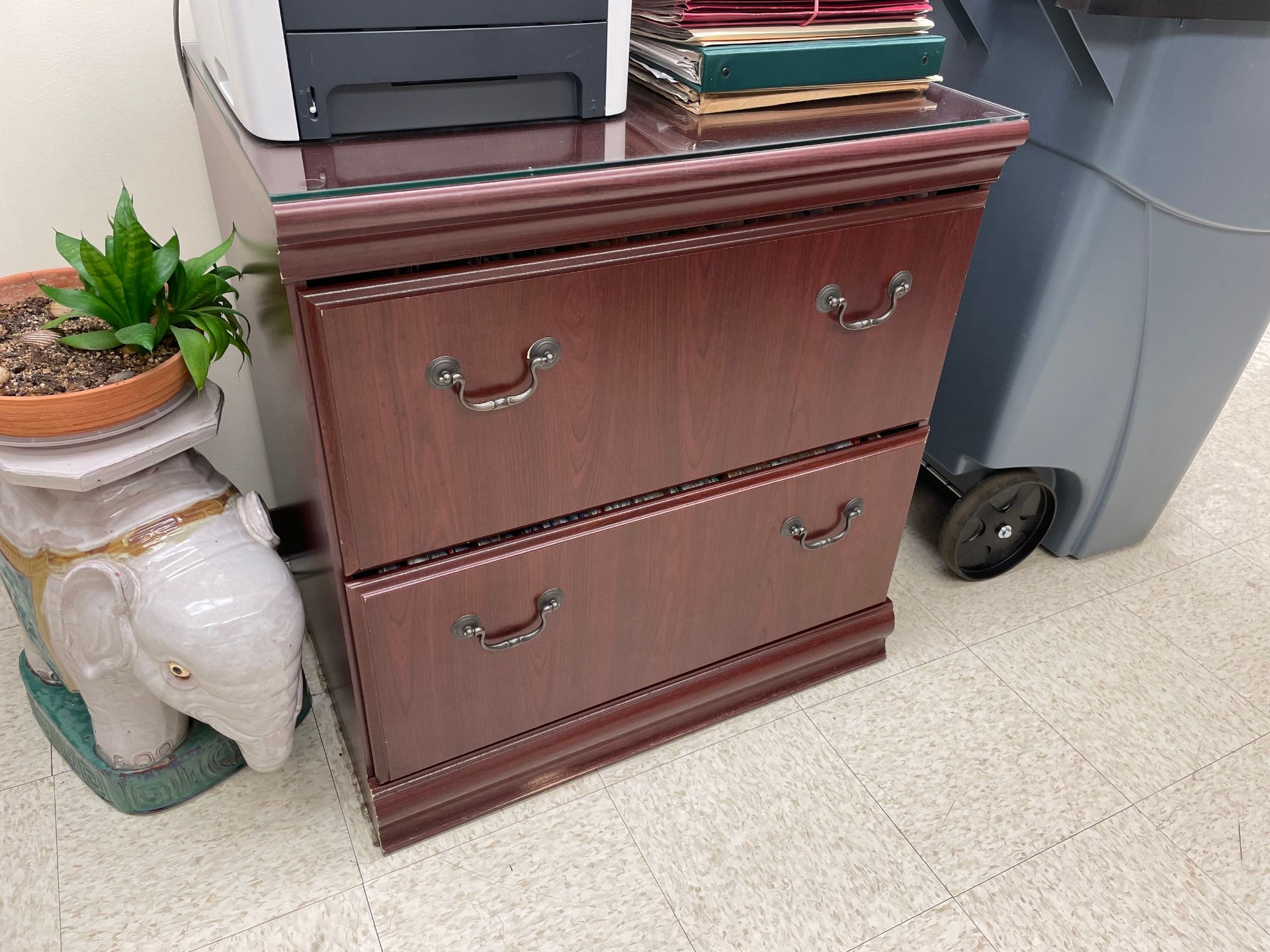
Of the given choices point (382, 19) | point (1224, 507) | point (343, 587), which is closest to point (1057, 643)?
point (1224, 507)

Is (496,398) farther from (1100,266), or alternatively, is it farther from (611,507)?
(1100,266)

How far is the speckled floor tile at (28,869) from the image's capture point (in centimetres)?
93

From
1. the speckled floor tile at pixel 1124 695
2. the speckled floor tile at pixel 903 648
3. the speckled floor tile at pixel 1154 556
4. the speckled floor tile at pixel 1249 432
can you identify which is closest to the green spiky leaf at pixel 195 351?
the speckled floor tile at pixel 903 648

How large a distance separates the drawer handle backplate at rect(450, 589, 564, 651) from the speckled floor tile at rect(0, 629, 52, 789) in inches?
23.8

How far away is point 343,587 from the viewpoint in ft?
2.73

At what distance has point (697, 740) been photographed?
1.18m

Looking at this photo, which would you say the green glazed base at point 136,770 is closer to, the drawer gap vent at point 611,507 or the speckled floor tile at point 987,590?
the drawer gap vent at point 611,507

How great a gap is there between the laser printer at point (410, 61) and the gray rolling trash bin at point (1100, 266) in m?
0.57

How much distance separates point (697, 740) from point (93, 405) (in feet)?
2.62

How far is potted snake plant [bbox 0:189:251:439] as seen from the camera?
2.62 feet

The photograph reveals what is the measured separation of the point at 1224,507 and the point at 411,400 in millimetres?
1586

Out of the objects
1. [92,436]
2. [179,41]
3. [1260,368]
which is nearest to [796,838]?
Answer: [92,436]

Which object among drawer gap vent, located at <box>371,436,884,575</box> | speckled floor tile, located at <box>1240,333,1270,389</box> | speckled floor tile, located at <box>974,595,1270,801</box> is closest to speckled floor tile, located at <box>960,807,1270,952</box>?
speckled floor tile, located at <box>974,595,1270,801</box>

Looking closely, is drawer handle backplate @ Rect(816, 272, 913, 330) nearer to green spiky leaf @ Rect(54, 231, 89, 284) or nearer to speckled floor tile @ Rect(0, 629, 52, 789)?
green spiky leaf @ Rect(54, 231, 89, 284)
